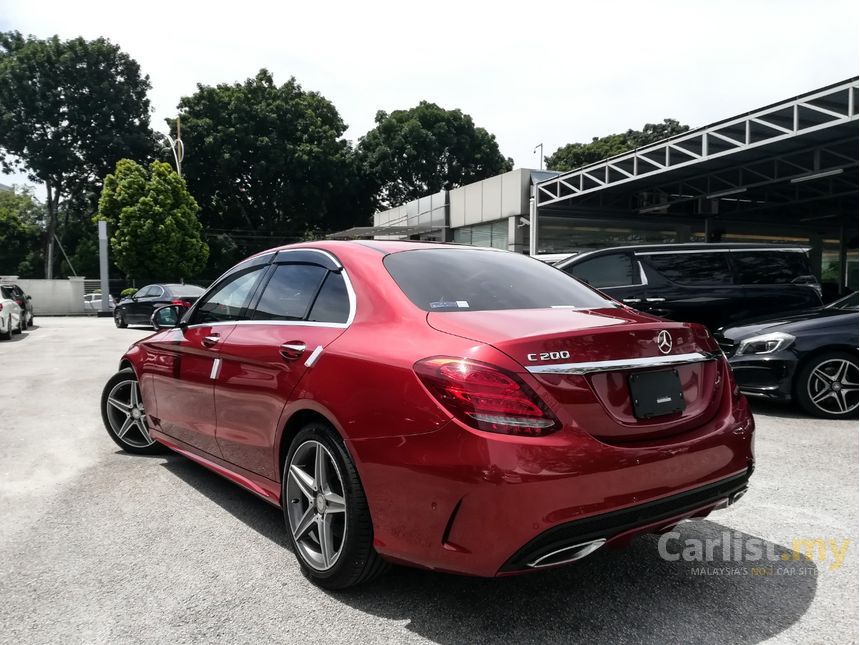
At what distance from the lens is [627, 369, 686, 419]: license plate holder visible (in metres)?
2.45

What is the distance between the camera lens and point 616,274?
8539 millimetres

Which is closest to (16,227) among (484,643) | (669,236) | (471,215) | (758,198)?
(471,215)

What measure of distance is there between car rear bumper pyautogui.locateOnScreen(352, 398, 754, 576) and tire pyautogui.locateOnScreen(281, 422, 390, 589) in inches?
3.9

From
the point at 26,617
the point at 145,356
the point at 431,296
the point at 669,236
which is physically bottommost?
the point at 26,617

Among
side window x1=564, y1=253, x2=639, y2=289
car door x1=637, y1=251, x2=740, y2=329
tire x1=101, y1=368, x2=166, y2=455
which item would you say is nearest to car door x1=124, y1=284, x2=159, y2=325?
side window x1=564, y1=253, x2=639, y2=289

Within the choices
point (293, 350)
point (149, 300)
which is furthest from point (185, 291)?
point (293, 350)

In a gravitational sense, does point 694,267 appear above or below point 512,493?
above

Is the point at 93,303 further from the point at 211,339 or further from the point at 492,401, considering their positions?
the point at 492,401

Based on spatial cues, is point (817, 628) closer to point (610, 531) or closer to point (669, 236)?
point (610, 531)

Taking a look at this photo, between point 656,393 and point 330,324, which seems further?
point 330,324

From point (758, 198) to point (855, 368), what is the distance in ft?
66.2

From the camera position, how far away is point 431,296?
2.85 m

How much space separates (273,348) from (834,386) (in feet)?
18.6

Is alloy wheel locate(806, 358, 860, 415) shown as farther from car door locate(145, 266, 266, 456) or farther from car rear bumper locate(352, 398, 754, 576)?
car door locate(145, 266, 266, 456)
